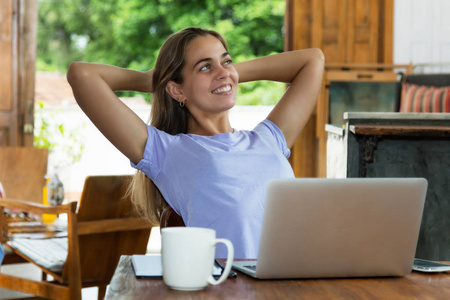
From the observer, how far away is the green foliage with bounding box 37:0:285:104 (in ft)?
43.4

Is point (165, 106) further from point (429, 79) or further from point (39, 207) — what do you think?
point (429, 79)

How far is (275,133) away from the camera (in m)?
1.82

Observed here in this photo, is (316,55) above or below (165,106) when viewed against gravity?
above

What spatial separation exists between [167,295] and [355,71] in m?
4.20

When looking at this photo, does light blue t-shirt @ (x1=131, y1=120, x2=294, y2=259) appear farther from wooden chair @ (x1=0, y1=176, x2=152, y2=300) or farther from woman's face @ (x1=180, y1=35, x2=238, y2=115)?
wooden chair @ (x1=0, y1=176, x2=152, y2=300)

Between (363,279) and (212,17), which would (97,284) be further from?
(212,17)

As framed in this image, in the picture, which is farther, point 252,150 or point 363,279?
point 252,150

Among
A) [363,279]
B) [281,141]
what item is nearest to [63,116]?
[281,141]

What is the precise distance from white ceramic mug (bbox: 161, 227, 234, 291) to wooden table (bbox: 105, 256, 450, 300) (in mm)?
16

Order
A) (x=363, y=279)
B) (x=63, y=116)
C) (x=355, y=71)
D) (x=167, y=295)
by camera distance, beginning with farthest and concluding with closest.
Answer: (x=63, y=116) → (x=355, y=71) → (x=363, y=279) → (x=167, y=295)

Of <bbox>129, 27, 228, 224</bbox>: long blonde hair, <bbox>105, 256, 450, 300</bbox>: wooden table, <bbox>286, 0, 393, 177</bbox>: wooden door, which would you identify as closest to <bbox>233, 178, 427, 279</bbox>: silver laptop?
<bbox>105, 256, 450, 300</bbox>: wooden table

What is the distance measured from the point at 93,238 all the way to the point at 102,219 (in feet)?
0.29


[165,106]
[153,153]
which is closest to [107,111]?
[153,153]

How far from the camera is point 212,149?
1.67 meters
